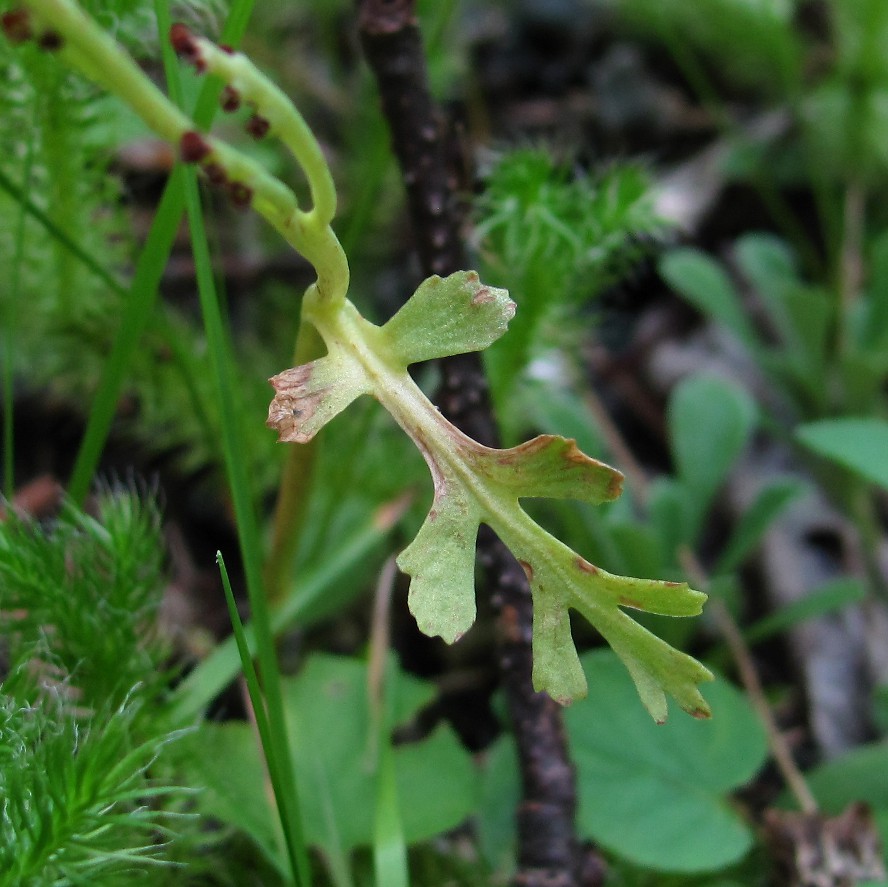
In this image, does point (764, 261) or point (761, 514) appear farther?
point (764, 261)

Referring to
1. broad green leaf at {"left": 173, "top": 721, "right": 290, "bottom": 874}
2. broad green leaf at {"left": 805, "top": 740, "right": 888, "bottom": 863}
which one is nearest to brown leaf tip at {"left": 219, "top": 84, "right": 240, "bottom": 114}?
broad green leaf at {"left": 173, "top": 721, "right": 290, "bottom": 874}

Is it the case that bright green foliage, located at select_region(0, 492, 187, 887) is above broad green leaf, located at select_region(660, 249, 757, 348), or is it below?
above

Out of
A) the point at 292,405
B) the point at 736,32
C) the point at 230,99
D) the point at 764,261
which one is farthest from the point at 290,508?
the point at 736,32

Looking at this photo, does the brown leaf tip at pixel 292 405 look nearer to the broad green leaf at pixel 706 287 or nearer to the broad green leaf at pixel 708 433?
the broad green leaf at pixel 708 433

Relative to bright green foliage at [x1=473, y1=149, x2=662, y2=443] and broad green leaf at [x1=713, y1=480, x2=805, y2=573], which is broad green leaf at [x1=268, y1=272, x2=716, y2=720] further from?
broad green leaf at [x1=713, y1=480, x2=805, y2=573]

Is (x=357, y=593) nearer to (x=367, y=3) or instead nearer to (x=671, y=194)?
(x=367, y=3)

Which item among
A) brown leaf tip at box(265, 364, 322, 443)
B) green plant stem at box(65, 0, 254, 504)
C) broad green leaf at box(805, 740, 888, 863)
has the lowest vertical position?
broad green leaf at box(805, 740, 888, 863)

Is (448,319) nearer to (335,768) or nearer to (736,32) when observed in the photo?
(335,768)
